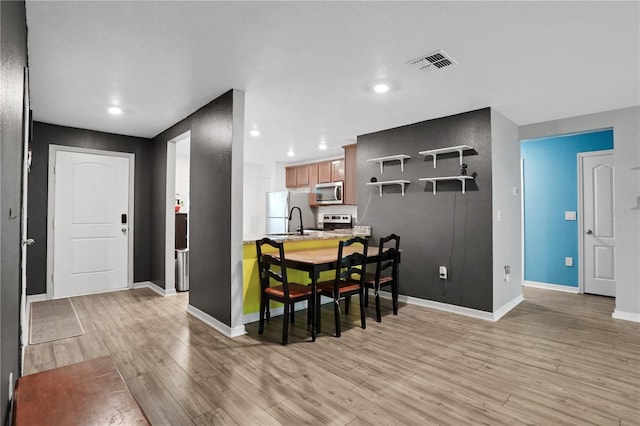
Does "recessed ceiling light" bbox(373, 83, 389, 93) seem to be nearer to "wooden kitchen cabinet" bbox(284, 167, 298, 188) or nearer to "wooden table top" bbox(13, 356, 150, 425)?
"wooden table top" bbox(13, 356, 150, 425)

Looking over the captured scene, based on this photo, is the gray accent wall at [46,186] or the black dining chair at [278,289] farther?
the gray accent wall at [46,186]

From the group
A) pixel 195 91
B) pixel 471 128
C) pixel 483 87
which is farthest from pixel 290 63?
pixel 471 128

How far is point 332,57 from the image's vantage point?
99.7 inches

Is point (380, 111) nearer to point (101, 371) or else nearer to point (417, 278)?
point (417, 278)

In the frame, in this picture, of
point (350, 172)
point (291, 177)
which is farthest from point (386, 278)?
point (291, 177)

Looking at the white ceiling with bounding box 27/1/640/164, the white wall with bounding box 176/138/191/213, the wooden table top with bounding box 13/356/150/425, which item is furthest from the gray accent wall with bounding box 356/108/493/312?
the white wall with bounding box 176/138/191/213

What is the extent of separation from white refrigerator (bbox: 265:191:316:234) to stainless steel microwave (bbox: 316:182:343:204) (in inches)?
12.3

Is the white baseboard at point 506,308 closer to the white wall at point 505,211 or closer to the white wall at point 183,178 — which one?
the white wall at point 505,211

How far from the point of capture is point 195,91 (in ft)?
10.7

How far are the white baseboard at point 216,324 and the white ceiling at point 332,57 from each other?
2330 mm

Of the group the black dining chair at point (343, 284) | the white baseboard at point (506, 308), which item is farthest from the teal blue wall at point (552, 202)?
the black dining chair at point (343, 284)

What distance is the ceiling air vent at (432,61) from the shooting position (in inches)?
97.8

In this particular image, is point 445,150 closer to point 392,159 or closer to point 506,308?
point 392,159

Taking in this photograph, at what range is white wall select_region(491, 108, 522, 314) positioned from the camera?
3662mm
